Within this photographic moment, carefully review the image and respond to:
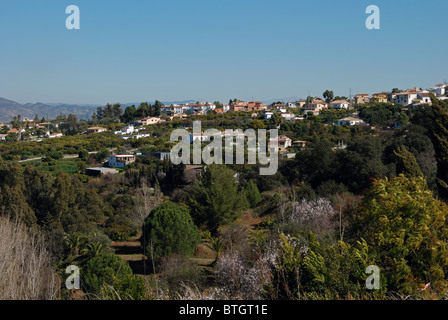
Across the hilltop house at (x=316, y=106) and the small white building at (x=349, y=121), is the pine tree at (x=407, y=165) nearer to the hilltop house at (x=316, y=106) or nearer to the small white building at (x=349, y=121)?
the small white building at (x=349, y=121)

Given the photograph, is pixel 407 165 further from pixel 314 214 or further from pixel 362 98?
pixel 362 98

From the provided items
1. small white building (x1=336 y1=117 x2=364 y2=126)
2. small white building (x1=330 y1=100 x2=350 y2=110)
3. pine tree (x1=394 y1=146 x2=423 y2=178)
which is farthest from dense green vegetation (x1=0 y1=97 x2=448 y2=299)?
small white building (x1=330 y1=100 x2=350 y2=110)

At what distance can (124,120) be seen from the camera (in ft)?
247

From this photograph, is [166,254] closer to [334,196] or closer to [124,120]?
[334,196]

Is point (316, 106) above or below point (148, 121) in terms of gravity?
above

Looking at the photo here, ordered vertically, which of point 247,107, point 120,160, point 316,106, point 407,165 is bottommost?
point 120,160
